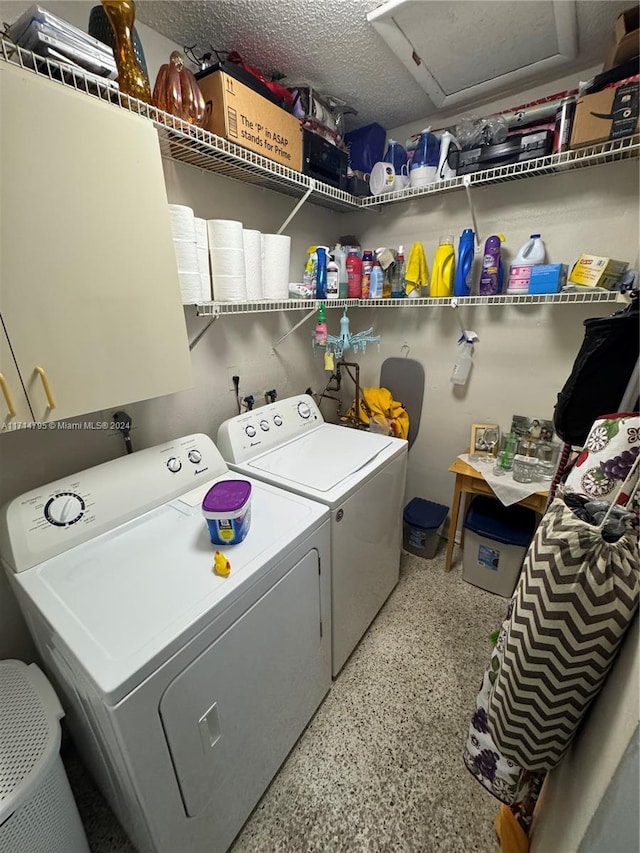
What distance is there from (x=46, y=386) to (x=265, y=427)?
1.01m

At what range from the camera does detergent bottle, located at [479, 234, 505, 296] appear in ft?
5.89

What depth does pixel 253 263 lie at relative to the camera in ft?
4.95

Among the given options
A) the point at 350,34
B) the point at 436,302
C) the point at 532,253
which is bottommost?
the point at 436,302

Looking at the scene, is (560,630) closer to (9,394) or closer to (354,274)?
(9,394)

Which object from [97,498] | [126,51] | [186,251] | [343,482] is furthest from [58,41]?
[343,482]

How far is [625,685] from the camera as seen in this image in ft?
2.02

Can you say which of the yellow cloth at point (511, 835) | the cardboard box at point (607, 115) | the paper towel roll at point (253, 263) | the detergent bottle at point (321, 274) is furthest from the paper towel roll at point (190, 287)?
the yellow cloth at point (511, 835)

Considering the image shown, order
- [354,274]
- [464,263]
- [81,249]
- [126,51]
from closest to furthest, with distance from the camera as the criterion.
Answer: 1. [81,249]
2. [126,51]
3. [464,263]
4. [354,274]

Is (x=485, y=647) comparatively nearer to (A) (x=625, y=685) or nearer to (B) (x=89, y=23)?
(A) (x=625, y=685)

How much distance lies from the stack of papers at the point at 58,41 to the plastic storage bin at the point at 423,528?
2486 mm

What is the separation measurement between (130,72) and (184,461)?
129cm

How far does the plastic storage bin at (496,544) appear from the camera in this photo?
1971mm

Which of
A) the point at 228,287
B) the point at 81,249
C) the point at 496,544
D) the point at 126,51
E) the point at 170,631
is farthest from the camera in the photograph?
the point at 496,544

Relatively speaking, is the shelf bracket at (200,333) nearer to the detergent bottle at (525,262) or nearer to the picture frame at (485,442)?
the detergent bottle at (525,262)
